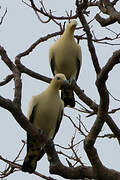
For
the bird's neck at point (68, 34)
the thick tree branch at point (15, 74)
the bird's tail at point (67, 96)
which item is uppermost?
the bird's neck at point (68, 34)

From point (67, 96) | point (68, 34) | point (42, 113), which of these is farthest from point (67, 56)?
point (42, 113)

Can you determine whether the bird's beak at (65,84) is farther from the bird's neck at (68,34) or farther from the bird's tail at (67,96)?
the bird's neck at (68,34)

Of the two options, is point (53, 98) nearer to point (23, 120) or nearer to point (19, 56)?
point (19, 56)

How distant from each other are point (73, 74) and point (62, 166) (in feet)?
12.7

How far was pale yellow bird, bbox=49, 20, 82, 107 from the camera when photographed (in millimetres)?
7926

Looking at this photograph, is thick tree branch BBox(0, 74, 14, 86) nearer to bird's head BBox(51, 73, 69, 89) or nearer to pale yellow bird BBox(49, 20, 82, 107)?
bird's head BBox(51, 73, 69, 89)

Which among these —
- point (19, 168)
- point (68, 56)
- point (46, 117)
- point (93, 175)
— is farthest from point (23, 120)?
point (68, 56)

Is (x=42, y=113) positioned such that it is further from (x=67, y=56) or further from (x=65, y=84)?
(x=67, y=56)

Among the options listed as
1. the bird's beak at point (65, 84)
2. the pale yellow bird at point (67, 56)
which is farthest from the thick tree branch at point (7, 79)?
the pale yellow bird at point (67, 56)

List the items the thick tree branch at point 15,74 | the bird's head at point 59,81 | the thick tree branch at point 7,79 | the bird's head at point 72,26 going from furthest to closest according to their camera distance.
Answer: the bird's head at point 72,26
the bird's head at point 59,81
the thick tree branch at point 7,79
the thick tree branch at point 15,74

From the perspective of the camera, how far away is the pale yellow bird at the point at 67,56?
7926mm

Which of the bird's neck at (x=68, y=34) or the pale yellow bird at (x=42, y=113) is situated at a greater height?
the bird's neck at (x=68, y=34)

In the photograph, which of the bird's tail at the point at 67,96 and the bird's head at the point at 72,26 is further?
the bird's tail at the point at 67,96

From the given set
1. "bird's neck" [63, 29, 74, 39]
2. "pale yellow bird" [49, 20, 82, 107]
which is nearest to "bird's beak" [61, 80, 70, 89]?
"pale yellow bird" [49, 20, 82, 107]
